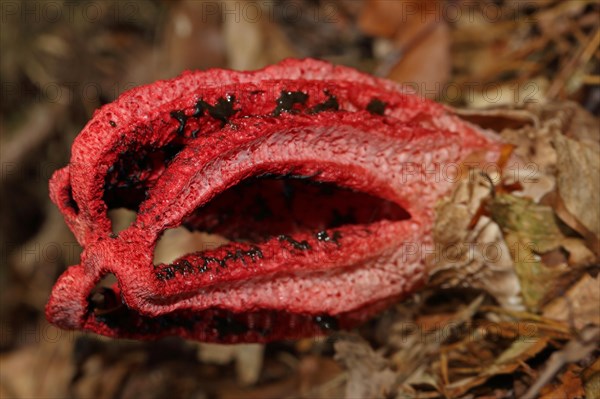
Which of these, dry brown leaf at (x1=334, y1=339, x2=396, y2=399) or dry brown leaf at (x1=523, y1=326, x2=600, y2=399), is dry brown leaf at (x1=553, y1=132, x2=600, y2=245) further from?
dry brown leaf at (x1=334, y1=339, x2=396, y2=399)

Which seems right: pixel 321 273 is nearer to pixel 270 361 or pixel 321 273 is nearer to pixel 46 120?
pixel 270 361

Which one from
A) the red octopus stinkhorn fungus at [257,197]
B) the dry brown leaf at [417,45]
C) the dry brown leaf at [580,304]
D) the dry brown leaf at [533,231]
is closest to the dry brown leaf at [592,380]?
the dry brown leaf at [580,304]

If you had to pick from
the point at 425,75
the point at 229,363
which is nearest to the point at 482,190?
the point at 425,75

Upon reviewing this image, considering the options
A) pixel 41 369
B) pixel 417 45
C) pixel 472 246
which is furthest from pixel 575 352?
pixel 41 369

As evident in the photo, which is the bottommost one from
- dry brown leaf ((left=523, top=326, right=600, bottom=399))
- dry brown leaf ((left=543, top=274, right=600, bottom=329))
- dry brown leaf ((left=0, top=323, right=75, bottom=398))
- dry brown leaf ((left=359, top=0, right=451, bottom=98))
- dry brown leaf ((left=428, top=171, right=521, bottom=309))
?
dry brown leaf ((left=0, top=323, right=75, bottom=398))

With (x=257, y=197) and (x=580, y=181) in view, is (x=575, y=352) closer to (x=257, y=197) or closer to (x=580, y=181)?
(x=580, y=181)

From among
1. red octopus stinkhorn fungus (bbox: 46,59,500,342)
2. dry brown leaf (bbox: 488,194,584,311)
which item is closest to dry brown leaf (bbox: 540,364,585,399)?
A: dry brown leaf (bbox: 488,194,584,311)

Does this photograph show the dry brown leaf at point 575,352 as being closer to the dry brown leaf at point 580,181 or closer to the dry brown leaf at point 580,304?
the dry brown leaf at point 580,304
